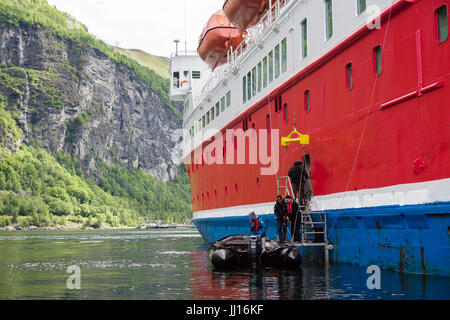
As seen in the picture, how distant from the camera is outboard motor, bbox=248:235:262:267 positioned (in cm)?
1677

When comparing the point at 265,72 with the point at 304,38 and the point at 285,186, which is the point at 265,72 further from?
the point at 285,186

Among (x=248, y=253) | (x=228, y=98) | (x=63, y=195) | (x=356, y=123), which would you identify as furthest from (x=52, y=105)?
(x=356, y=123)

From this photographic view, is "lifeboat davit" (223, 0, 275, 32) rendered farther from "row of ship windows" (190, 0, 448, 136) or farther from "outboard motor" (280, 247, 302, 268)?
"outboard motor" (280, 247, 302, 268)

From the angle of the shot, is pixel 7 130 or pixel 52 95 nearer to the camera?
pixel 7 130

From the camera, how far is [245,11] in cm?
2688

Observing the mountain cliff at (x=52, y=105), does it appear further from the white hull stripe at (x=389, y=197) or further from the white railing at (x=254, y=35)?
the white hull stripe at (x=389, y=197)

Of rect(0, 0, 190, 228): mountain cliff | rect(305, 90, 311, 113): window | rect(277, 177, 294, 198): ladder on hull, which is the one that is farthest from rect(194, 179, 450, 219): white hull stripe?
rect(0, 0, 190, 228): mountain cliff

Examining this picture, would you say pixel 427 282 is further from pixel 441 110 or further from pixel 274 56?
pixel 274 56

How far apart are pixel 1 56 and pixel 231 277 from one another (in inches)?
7176

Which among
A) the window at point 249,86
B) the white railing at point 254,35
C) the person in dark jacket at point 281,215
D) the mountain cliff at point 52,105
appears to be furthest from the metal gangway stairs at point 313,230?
the mountain cliff at point 52,105

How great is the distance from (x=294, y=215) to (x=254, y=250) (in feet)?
4.98

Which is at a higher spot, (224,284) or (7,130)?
(7,130)
